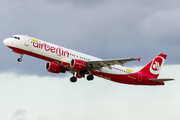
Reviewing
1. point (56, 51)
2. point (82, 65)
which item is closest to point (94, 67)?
point (82, 65)

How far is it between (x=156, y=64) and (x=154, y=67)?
83 centimetres

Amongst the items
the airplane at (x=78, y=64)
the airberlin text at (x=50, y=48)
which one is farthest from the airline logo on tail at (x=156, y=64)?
the airberlin text at (x=50, y=48)

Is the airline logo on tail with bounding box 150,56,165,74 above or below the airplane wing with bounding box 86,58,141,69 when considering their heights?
above

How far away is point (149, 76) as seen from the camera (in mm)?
63938

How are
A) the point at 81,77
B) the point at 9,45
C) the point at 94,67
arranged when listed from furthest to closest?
the point at 81,77, the point at 94,67, the point at 9,45

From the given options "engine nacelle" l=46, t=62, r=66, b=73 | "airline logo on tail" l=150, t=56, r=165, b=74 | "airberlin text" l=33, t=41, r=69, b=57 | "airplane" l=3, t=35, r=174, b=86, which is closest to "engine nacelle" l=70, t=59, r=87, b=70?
"airplane" l=3, t=35, r=174, b=86

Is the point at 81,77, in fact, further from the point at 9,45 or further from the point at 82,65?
the point at 9,45

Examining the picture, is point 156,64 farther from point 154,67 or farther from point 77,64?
Result: point 77,64

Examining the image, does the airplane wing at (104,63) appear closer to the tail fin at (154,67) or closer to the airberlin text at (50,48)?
the airberlin text at (50,48)

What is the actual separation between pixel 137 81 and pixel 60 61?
16360 mm

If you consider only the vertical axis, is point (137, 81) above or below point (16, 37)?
below

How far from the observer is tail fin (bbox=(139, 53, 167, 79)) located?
64.4 metres

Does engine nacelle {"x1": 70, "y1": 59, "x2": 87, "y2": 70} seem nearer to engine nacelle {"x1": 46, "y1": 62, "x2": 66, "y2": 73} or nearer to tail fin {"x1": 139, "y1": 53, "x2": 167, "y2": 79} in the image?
engine nacelle {"x1": 46, "y1": 62, "x2": 66, "y2": 73}

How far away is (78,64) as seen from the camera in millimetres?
54062
